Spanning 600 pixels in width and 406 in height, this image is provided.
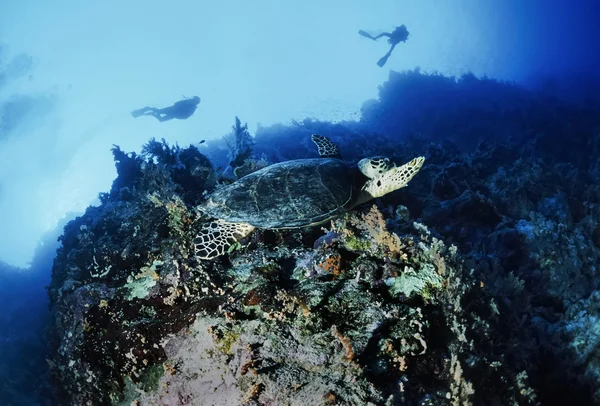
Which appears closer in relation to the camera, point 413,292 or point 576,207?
point 413,292

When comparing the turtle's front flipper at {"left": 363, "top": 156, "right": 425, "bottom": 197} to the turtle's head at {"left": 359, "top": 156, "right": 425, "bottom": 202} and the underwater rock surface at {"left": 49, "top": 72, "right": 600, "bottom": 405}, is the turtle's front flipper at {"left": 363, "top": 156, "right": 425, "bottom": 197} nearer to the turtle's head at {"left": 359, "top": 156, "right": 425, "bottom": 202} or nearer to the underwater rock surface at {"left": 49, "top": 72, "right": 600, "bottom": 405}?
the turtle's head at {"left": 359, "top": 156, "right": 425, "bottom": 202}

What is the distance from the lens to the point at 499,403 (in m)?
2.64

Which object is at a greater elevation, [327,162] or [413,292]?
[327,162]

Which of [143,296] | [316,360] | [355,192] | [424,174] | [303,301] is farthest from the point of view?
[424,174]

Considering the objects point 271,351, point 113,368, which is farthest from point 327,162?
point 113,368

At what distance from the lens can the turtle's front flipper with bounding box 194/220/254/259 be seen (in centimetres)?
378

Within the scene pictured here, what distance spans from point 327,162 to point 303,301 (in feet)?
7.74

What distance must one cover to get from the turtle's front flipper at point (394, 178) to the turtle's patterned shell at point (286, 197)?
35cm

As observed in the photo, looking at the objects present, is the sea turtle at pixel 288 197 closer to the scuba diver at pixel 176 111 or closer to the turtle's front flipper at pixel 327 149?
the turtle's front flipper at pixel 327 149

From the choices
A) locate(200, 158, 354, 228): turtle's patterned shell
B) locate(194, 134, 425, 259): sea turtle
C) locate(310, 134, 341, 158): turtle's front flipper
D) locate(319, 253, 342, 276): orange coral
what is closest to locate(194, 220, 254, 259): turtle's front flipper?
locate(194, 134, 425, 259): sea turtle

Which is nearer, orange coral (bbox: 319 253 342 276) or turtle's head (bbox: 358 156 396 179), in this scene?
orange coral (bbox: 319 253 342 276)

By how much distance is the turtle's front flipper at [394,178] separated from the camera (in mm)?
4324

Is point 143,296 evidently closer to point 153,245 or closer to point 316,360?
point 153,245

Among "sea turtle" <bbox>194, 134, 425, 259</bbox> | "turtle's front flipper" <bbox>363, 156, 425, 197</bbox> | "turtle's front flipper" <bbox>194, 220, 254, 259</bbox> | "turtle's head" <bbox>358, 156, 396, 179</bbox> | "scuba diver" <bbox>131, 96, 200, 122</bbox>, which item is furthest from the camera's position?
"scuba diver" <bbox>131, 96, 200, 122</bbox>
